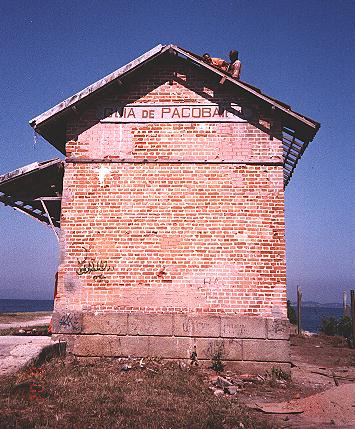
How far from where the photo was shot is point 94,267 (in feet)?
30.0

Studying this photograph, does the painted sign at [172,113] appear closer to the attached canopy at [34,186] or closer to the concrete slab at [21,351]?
the attached canopy at [34,186]

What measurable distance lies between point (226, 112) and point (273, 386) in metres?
6.44

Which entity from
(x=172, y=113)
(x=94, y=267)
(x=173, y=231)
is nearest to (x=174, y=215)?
(x=173, y=231)

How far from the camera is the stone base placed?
8.54 m

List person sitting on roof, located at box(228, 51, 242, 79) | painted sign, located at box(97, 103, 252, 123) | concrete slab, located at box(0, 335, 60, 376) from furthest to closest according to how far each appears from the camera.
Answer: person sitting on roof, located at box(228, 51, 242, 79) < painted sign, located at box(97, 103, 252, 123) < concrete slab, located at box(0, 335, 60, 376)

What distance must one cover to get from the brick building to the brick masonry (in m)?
0.02

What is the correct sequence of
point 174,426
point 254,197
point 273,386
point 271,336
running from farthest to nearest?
point 254,197 → point 271,336 → point 273,386 → point 174,426

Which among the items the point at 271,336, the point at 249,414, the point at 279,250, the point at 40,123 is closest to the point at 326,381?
the point at 271,336

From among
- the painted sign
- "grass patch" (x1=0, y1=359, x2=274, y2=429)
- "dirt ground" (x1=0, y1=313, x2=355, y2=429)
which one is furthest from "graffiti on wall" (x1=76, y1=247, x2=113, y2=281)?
the painted sign

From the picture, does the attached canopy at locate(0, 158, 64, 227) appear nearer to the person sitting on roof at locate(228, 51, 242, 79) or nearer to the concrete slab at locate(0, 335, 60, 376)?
the concrete slab at locate(0, 335, 60, 376)

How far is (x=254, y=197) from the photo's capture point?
9.29 m

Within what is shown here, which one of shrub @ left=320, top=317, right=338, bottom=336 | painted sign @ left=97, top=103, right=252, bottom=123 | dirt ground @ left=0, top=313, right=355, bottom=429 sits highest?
painted sign @ left=97, top=103, right=252, bottom=123

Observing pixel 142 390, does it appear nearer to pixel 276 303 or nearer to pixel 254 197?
pixel 276 303

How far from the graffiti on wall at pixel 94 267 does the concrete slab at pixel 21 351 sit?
5.52 feet
